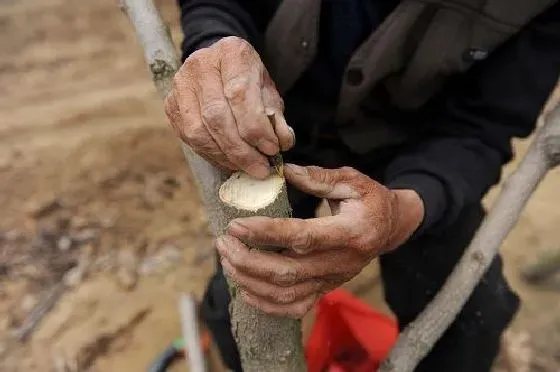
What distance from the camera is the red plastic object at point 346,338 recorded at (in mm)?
1379

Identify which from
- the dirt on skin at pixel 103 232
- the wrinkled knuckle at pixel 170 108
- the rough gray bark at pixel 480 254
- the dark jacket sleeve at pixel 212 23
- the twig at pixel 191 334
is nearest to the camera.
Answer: the wrinkled knuckle at pixel 170 108

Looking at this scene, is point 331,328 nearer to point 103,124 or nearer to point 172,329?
point 172,329

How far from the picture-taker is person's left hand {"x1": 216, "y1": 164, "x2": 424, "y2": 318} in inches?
29.9

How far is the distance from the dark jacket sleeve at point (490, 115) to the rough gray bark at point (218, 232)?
0.32 m

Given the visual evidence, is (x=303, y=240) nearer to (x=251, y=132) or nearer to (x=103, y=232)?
(x=251, y=132)

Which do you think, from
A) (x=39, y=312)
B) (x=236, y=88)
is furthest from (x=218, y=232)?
(x=39, y=312)

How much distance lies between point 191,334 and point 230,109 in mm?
898

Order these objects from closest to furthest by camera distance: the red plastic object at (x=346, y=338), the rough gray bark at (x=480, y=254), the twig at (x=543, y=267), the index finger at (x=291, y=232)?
the index finger at (x=291, y=232), the rough gray bark at (x=480, y=254), the red plastic object at (x=346, y=338), the twig at (x=543, y=267)

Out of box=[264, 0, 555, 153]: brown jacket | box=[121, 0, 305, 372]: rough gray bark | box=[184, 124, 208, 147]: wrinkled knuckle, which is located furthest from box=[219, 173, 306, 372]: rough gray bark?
box=[264, 0, 555, 153]: brown jacket

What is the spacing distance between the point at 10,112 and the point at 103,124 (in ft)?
1.08

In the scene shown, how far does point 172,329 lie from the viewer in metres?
1.77

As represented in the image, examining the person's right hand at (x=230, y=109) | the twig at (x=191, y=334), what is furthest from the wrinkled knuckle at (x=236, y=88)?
the twig at (x=191, y=334)

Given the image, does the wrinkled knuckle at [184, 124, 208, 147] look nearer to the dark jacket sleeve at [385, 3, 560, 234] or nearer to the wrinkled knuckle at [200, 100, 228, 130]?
the wrinkled knuckle at [200, 100, 228, 130]

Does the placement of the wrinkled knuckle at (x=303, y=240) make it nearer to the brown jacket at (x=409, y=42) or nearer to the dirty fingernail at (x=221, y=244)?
the dirty fingernail at (x=221, y=244)
